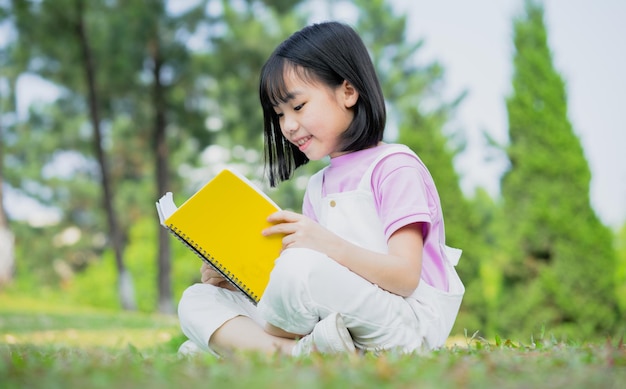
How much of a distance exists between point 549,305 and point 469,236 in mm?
1407

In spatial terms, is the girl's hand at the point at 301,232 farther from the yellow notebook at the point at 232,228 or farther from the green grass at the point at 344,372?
the green grass at the point at 344,372

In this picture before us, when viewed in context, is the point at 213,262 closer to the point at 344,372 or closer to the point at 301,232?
the point at 301,232

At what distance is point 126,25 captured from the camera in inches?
490

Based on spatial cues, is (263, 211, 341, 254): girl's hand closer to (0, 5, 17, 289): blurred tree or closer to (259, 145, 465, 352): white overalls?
(259, 145, 465, 352): white overalls

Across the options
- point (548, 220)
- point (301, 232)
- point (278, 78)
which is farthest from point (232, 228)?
point (548, 220)

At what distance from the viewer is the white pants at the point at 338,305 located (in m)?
1.99

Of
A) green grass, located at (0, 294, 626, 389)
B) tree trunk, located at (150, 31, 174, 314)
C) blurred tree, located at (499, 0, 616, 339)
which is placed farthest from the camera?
tree trunk, located at (150, 31, 174, 314)

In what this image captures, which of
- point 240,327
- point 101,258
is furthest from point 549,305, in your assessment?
point 101,258

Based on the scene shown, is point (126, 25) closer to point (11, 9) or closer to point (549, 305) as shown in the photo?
point (11, 9)

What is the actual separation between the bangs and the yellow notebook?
18.8 inches

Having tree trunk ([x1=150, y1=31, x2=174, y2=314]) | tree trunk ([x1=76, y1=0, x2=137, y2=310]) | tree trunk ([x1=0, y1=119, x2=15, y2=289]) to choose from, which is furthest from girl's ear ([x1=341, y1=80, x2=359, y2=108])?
tree trunk ([x1=0, y1=119, x2=15, y2=289])

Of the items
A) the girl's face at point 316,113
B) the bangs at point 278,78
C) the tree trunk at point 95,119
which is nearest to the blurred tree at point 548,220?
Result: the girl's face at point 316,113

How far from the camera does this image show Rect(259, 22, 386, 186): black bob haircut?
251 cm

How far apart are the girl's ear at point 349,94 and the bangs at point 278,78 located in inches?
5.2
